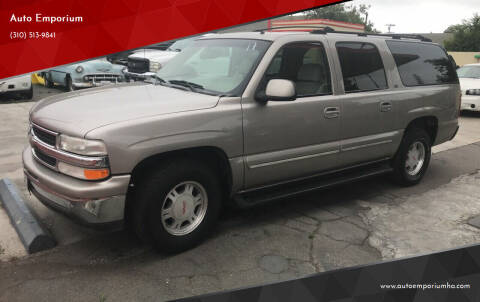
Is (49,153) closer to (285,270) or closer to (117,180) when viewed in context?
(117,180)

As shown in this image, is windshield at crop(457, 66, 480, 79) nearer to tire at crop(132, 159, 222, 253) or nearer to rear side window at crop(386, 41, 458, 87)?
rear side window at crop(386, 41, 458, 87)

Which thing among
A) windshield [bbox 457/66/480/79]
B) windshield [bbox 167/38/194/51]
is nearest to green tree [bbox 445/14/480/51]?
windshield [bbox 457/66/480/79]

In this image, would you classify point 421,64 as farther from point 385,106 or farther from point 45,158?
point 45,158

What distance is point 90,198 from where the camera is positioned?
9.66ft

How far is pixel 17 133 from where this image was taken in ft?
24.6

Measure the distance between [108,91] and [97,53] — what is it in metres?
6.46

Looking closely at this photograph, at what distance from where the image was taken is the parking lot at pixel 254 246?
302 centimetres

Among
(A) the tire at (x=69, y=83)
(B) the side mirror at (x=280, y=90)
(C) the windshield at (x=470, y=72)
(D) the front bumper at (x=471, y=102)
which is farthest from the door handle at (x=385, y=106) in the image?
(A) the tire at (x=69, y=83)

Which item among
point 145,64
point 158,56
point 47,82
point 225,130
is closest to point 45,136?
point 225,130

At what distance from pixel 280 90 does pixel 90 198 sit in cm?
175

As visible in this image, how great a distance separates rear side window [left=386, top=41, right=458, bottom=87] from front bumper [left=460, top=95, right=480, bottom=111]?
6671 millimetres

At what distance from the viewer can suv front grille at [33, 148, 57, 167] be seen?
3.20 meters

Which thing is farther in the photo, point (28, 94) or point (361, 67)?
point (28, 94)

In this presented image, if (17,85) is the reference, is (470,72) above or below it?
above
